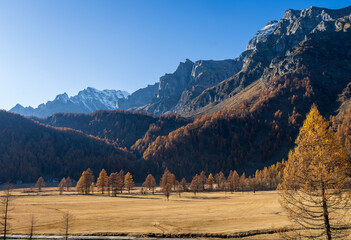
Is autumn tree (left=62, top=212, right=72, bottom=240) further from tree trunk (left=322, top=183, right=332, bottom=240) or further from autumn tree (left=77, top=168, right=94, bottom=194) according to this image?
autumn tree (left=77, top=168, right=94, bottom=194)

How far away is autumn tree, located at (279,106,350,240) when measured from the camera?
1839 centimetres

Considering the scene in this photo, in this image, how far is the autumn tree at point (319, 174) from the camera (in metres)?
18.4

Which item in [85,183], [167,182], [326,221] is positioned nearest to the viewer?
[326,221]

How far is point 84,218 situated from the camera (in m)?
60.9

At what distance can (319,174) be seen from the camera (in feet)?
61.3

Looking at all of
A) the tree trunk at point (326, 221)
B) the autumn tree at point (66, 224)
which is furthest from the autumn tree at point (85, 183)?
the tree trunk at point (326, 221)

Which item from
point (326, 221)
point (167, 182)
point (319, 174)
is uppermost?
point (319, 174)

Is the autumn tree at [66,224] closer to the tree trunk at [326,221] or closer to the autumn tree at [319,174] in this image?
the autumn tree at [319,174]

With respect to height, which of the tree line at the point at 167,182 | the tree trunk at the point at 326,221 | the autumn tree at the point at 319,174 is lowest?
the tree line at the point at 167,182

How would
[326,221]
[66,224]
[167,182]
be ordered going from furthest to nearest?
[167,182]
[66,224]
[326,221]

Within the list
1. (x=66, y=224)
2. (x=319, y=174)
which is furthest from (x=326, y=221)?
(x=66, y=224)

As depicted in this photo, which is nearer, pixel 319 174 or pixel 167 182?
pixel 319 174

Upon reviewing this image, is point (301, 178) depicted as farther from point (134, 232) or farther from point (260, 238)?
point (134, 232)

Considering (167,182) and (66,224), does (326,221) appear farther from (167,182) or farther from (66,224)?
(167,182)
